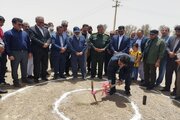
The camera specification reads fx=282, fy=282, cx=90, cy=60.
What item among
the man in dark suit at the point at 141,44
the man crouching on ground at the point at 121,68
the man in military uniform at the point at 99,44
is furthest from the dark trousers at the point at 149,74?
the man in military uniform at the point at 99,44

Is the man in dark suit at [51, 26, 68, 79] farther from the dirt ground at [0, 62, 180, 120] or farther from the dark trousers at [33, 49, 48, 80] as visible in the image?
the dirt ground at [0, 62, 180, 120]

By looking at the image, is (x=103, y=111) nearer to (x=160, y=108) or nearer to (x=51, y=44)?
(x=160, y=108)

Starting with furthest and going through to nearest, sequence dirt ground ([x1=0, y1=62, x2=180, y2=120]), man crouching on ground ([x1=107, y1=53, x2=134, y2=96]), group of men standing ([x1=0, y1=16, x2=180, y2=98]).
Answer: group of men standing ([x1=0, y1=16, x2=180, y2=98]), man crouching on ground ([x1=107, y1=53, x2=134, y2=96]), dirt ground ([x1=0, y1=62, x2=180, y2=120])

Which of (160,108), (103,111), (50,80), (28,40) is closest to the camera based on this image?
(103,111)

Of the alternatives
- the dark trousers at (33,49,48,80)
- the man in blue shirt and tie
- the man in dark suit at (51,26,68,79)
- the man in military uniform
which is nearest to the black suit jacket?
the dark trousers at (33,49,48,80)

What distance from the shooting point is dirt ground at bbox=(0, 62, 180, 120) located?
860cm

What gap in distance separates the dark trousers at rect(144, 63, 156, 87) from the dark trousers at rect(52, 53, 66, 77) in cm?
368

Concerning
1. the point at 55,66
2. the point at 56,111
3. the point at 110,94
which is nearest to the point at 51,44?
the point at 55,66

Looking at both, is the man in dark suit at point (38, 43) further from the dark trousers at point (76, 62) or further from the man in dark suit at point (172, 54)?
the man in dark suit at point (172, 54)

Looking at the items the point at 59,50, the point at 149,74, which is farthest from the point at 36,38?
the point at 149,74

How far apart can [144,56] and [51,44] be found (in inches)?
165

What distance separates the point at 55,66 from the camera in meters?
12.6

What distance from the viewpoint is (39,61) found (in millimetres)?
12031

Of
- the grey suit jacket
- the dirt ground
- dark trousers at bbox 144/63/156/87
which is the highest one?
the grey suit jacket
